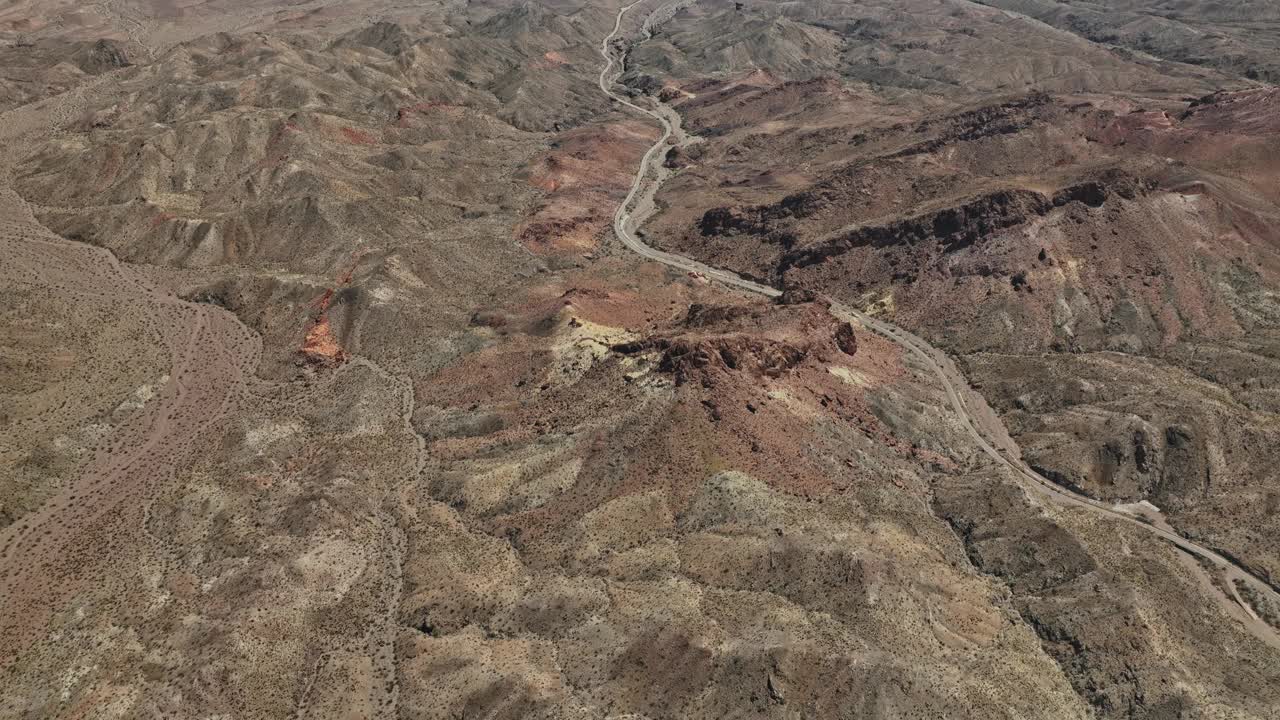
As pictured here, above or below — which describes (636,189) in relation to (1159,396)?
below

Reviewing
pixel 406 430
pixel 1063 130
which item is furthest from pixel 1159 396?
pixel 406 430

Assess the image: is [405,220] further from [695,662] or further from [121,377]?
[695,662]

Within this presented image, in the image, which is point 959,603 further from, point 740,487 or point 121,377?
point 121,377

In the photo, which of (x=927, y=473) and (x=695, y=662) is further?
(x=927, y=473)

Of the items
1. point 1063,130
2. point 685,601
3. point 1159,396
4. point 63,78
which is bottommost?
point 63,78

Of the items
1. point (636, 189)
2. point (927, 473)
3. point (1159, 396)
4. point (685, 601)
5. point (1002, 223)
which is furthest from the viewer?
point (636, 189)

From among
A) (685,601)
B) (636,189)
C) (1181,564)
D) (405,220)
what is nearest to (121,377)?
(405,220)

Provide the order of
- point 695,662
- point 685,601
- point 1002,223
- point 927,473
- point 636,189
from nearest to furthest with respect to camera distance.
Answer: point 695,662 < point 685,601 < point 927,473 < point 1002,223 < point 636,189
